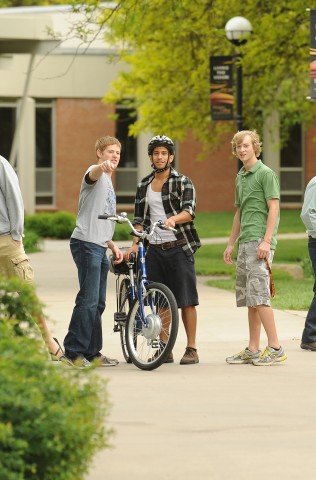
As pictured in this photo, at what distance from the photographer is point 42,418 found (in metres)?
5.05

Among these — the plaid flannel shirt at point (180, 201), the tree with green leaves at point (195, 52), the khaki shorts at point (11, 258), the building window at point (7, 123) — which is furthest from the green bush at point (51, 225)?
the khaki shorts at point (11, 258)

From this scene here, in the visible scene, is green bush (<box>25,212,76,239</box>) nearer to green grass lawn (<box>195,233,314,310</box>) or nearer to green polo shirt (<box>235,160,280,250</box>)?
green grass lawn (<box>195,233,314,310</box>)

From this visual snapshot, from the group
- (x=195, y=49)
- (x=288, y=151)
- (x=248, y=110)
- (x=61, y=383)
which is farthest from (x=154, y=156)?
(x=288, y=151)

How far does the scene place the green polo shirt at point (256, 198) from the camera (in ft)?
35.5

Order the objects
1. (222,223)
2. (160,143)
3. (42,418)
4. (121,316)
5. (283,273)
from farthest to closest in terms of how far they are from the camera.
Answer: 1. (222,223)
2. (283,273)
3. (121,316)
4. (160,143)
5. (42,418)

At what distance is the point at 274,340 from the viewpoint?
10.9 metres

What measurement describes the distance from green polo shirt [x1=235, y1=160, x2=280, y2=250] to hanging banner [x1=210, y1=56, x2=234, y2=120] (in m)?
13.1

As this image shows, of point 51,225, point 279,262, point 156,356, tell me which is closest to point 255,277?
point 156,356

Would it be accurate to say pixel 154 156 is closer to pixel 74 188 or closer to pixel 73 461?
pixel 73 461

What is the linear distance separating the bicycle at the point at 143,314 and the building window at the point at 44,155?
114ft

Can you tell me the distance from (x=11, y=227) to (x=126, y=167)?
36839 millimetres

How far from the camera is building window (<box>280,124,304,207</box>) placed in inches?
1892

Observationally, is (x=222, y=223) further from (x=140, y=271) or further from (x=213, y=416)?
(x=213, y=416)

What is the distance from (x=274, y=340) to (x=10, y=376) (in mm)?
5923
